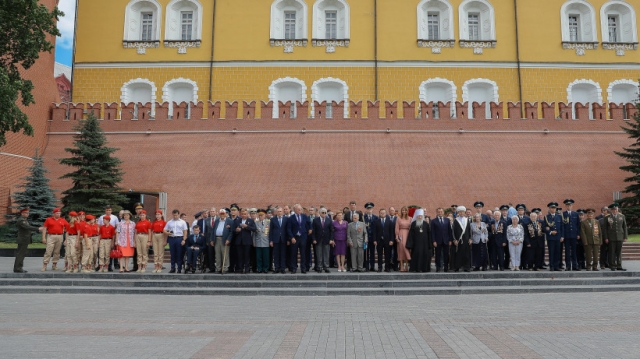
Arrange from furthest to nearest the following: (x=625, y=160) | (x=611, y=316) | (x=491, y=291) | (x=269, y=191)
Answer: (x=625, y=160) < (x=269, y=191) < (x=491, y=291) < (x=611, y=316)

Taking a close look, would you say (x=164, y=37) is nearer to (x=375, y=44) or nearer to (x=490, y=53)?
(x=375, y=44)

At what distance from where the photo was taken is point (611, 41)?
2752cm

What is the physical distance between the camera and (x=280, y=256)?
1171 cm

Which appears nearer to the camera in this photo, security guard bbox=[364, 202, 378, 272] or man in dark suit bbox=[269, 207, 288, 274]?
man in dark suit bbox=[269, 207, 288, 274]

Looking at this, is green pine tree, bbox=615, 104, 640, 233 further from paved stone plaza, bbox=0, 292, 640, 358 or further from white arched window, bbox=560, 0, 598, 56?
paved stone plaza, bbox=0, 292, 640, 358

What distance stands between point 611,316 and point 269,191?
493 inches

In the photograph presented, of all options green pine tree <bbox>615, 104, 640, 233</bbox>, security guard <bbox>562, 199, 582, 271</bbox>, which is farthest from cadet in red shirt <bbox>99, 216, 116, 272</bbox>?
green pine tree <bbox>615, 104, 640, 233</bbox>

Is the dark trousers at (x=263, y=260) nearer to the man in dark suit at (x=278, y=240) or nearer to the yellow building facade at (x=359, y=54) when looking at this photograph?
the man in dark suit at (x=278, y=240)

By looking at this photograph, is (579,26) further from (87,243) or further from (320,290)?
(87,243)

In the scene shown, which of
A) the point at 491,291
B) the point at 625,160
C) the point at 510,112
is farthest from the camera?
the point at 510,112

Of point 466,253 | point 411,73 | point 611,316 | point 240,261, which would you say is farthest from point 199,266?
point 411,73

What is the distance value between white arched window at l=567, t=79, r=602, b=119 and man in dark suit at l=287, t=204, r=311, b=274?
64.6ft

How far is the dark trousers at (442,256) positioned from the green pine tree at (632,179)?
357 inches

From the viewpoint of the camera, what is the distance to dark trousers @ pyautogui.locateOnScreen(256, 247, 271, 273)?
1174 cm
